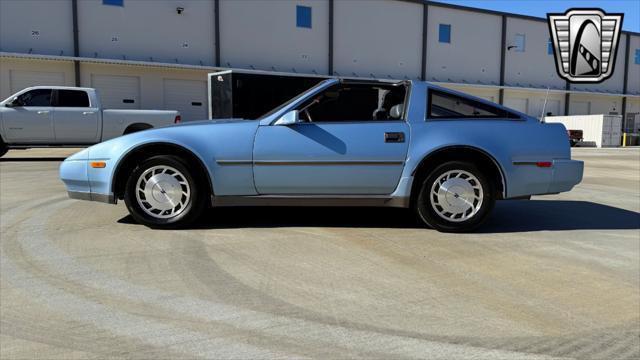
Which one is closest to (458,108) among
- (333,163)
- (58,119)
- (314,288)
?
(333,163)

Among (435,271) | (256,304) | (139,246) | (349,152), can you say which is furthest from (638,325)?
(139,246)

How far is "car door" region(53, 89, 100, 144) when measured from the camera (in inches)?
514

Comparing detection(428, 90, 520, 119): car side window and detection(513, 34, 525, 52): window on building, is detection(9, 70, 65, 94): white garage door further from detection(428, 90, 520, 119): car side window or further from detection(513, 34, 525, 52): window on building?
detection(513, 34, 525, 52): window on building

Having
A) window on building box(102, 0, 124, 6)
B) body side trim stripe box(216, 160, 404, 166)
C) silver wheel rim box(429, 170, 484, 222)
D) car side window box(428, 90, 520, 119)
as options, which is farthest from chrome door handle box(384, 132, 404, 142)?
window on building box(102, 0, 124, 6)

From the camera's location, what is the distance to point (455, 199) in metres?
4.90

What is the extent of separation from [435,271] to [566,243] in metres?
1.76

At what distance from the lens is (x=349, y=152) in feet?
15.7

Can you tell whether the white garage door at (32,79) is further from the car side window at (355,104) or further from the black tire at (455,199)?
the black tire at (455,199)

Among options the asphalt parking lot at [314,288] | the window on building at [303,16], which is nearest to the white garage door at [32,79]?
the window on building at [303,16]

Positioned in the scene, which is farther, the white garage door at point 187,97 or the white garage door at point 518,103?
the white garage door at point 518,103

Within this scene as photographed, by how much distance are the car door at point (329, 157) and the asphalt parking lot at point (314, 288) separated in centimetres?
49

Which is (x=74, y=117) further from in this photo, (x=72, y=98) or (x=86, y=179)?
(x=86, y=179)

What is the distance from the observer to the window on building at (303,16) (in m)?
28.4

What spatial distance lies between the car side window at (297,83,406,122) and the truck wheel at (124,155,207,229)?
1.30 m
